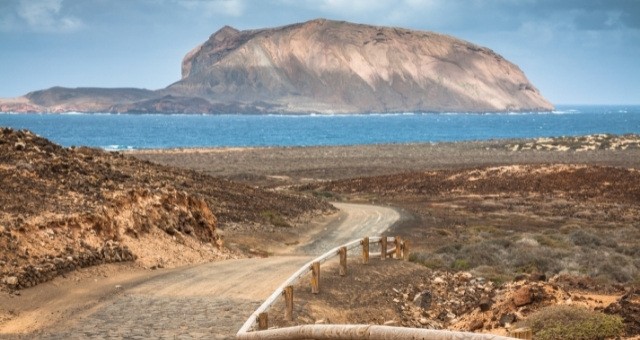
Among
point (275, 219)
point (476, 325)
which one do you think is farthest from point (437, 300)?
point (275, 219)

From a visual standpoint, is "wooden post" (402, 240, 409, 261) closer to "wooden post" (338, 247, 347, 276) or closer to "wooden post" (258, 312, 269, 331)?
"wooden post" (338, 247, 347, 276)

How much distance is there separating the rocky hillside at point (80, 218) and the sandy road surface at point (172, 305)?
4.35 feet

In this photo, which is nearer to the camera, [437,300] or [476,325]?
[476,325]

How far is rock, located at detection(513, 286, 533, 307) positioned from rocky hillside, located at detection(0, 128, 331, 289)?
10118 millimetres

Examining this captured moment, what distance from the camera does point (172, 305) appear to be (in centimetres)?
1912

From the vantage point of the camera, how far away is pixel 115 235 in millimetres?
25562

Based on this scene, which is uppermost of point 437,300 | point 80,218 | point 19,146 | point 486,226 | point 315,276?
point 19,146

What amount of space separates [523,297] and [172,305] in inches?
282

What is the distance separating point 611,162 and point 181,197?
238 feet

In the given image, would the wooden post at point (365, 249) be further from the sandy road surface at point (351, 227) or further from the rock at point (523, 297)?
the sandy road surface at point (351, 227)

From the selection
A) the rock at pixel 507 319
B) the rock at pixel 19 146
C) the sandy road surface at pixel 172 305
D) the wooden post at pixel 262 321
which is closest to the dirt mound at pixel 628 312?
the rock at pixel 507 319

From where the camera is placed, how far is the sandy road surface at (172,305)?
1664cm

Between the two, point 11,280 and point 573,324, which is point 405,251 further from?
point 11,280

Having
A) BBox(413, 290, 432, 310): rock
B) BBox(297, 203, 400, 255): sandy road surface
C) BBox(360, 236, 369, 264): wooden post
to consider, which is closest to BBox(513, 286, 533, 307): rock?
BBox(413, 290, 432, 310): rock
